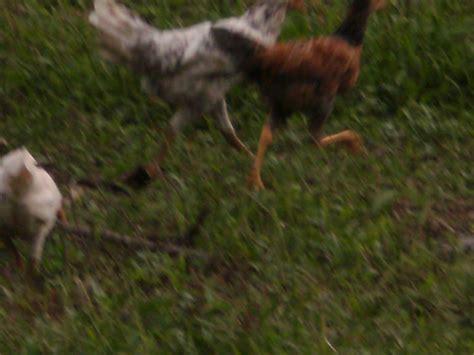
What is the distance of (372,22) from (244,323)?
3.34 meters

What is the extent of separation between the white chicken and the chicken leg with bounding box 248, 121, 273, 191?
1.23 metres

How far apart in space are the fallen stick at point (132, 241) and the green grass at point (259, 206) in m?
0.05

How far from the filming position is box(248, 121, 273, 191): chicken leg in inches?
282

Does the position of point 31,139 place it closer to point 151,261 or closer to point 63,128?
point 63,128

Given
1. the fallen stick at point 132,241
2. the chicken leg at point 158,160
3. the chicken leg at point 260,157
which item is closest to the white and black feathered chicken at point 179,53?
the chicken leg at point 158,160

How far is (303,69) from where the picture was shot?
7.21 meters

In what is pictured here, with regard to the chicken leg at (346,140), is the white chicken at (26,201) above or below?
above

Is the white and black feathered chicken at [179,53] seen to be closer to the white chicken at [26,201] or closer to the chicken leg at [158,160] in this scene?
the chicken leg at [158,160]

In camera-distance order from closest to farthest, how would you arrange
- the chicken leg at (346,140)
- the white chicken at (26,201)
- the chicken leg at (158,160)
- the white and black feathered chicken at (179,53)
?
the white chicken at (26,201)
the white and black feathered chicken at (179,53)
the chicken leg at (158,160)
the chicken leg at (346,140)

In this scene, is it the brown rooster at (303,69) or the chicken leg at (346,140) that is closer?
the brown rooster at (303,69)

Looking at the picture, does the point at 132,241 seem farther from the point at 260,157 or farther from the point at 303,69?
the point at 303,69

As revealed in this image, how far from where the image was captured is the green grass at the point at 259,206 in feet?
19.0

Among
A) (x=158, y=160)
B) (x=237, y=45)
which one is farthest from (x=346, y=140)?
(x=158, y=160)

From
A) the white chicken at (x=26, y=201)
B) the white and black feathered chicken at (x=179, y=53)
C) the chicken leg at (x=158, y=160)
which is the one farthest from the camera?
the chicken leg at (x=158, y=160)
